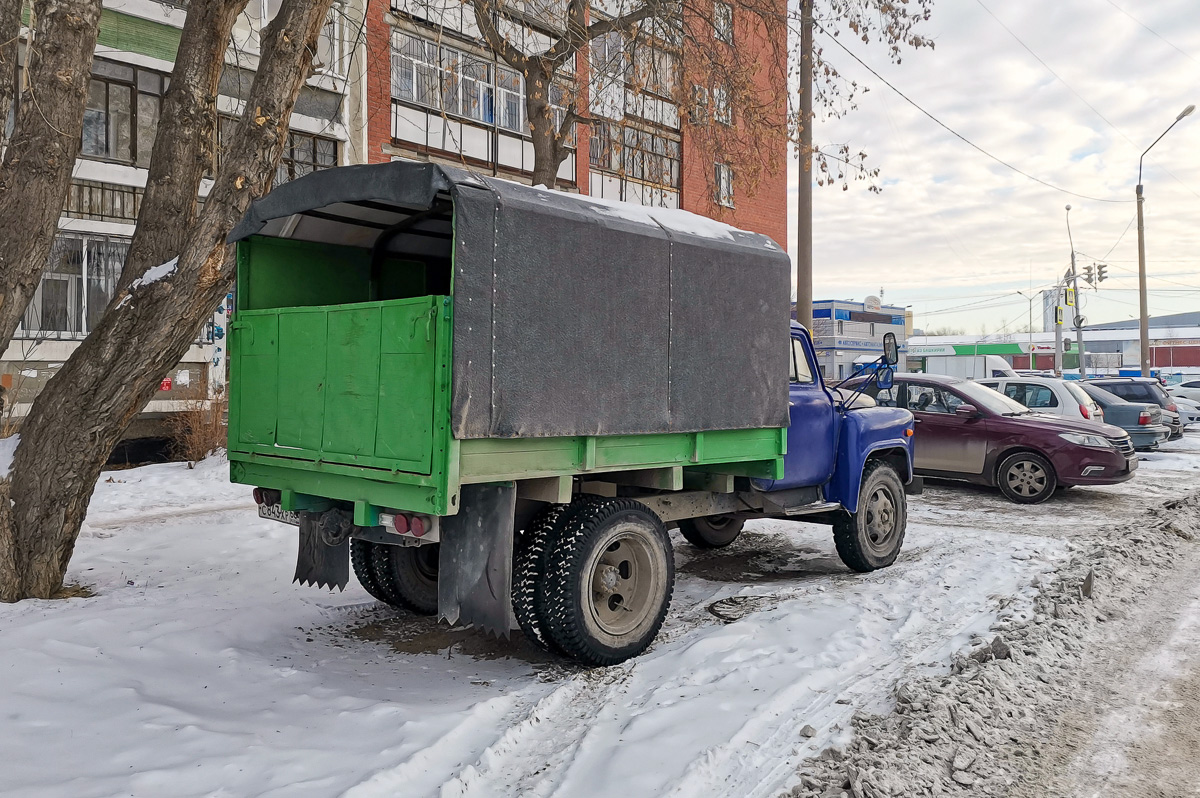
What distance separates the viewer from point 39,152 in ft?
19.2

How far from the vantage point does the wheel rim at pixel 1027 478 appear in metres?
11.5

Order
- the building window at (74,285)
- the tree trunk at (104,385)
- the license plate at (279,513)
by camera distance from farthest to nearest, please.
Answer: the building window at (74,285), the tree trunk at (104,385), the license plate at (279,513)

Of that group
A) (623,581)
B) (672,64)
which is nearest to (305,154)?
(672,64)

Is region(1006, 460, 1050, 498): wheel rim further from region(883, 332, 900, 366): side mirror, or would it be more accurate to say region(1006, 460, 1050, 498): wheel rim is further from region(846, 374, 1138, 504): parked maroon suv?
region(883, 332, 900, 366): side mirror

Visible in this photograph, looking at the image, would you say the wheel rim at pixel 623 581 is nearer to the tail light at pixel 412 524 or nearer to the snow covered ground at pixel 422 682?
the snow covered ground at pixel 422 682

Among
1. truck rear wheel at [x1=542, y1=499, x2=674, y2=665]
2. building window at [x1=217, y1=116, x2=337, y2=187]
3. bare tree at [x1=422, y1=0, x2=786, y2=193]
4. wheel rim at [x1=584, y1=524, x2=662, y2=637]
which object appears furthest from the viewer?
building window at [x1=217, y1=116, x2=337, y2=187]

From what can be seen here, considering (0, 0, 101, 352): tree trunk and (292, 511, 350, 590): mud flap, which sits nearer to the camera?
(292, 511, 350, 590): mud flap

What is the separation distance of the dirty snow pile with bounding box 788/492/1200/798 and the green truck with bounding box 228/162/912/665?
163cm

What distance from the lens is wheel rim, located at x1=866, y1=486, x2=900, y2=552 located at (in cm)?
730

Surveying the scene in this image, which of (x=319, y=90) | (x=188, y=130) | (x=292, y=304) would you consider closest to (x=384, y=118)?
(x=319, y=90)

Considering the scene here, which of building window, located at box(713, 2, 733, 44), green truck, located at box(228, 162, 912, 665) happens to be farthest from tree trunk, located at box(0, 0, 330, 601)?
building window, located at box(713, 2, 733, 44)

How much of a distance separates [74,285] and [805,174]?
494 inches

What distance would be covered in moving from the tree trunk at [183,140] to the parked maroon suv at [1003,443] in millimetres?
8413

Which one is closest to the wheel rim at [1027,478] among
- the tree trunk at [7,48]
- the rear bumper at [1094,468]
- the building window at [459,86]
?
the rear bumper at [1094,468]
